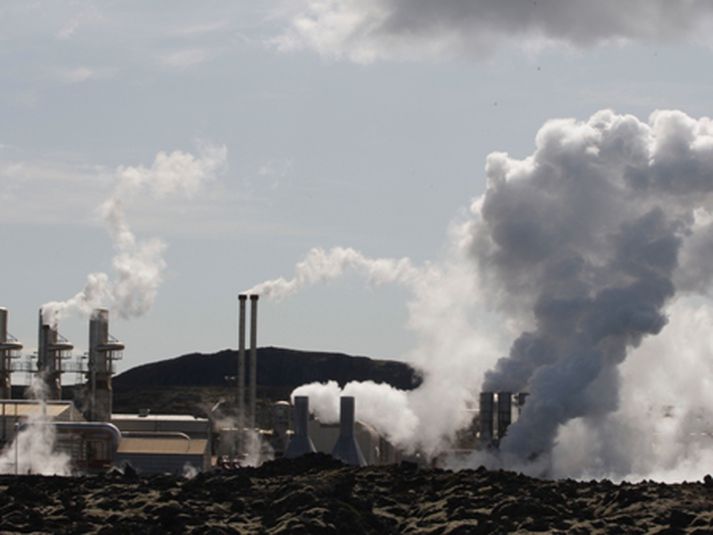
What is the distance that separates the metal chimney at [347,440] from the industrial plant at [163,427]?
70 mm

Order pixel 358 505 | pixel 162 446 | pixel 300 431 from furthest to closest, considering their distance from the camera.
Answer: pixel 300 431
pixel 162 446
pixel 358 505

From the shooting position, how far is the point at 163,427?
138 meters

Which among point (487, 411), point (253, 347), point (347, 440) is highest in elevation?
point (253, 347)

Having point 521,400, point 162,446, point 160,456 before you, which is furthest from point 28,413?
point 521,400

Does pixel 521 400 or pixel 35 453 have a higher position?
pixel 521 400

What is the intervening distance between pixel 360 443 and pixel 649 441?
21269 mm

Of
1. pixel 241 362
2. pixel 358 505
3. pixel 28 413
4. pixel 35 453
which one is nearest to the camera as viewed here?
pixel 358 505

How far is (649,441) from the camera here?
374ft

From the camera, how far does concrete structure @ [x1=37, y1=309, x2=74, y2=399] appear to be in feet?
447

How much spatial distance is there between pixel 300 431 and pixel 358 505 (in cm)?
5687

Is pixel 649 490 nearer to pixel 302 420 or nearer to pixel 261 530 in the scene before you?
pixel 261 530

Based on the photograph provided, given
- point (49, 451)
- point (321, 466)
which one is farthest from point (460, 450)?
point (321, 466)

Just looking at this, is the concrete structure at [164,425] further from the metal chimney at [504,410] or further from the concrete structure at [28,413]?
the metal chimney at [504,410]

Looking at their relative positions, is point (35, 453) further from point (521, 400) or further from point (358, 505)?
point (358, 505)
